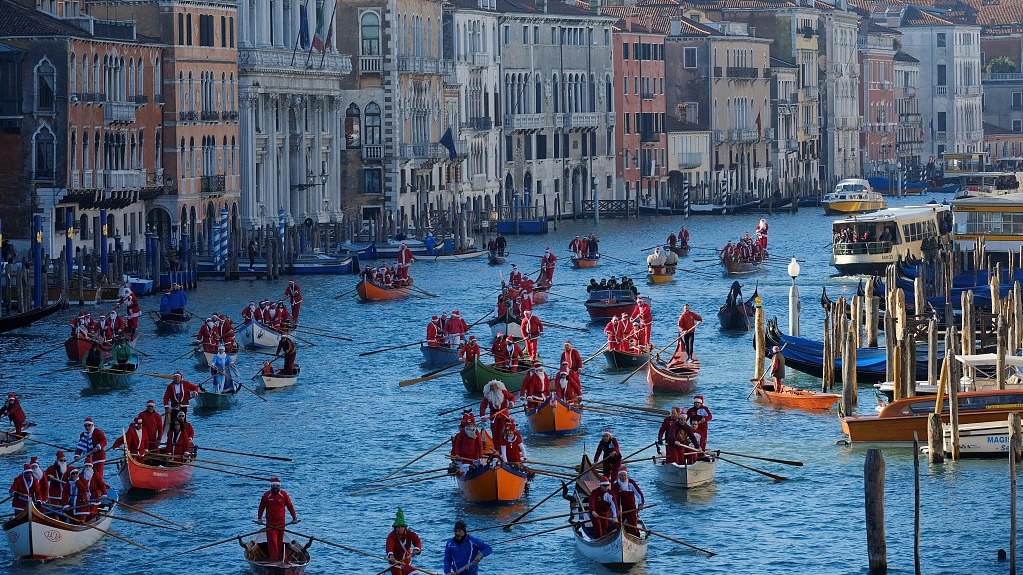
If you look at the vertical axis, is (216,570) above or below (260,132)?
below

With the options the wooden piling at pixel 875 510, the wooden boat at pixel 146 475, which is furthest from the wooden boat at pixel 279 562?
the wooden piling at pixel 875 510

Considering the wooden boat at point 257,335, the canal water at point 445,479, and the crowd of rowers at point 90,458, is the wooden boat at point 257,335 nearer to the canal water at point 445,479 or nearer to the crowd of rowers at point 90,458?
the canal water at point 445,479

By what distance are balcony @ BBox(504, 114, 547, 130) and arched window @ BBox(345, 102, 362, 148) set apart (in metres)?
15.7

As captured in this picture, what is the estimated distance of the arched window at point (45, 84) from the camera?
78.9 meters

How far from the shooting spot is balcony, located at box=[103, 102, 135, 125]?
8275 cm

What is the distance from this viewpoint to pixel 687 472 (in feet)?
136

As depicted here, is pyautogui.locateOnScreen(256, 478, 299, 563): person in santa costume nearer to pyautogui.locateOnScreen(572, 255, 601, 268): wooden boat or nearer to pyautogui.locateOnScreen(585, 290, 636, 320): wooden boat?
pyautogui.locateOnScreen(585, 290, 636, 320): wooden boat

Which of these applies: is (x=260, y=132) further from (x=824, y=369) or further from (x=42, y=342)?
(x=824, y=369)

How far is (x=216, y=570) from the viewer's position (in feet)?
121

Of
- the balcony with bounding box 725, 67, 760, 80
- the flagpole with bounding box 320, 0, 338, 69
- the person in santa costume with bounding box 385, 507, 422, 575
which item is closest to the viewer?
the person in santa costume with bounding box 385, 507, 422, 575

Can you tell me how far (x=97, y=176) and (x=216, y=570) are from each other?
46.0 metres

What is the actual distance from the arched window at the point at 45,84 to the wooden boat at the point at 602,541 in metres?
45.4

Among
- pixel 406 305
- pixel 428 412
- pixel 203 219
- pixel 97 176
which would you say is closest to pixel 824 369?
pixel 428 412

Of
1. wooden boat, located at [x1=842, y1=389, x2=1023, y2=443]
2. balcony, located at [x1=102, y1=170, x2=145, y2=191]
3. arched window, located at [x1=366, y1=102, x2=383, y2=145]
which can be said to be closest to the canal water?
wooden boat, located at [x1=842, y1=389, x2=1023, y2=443]
